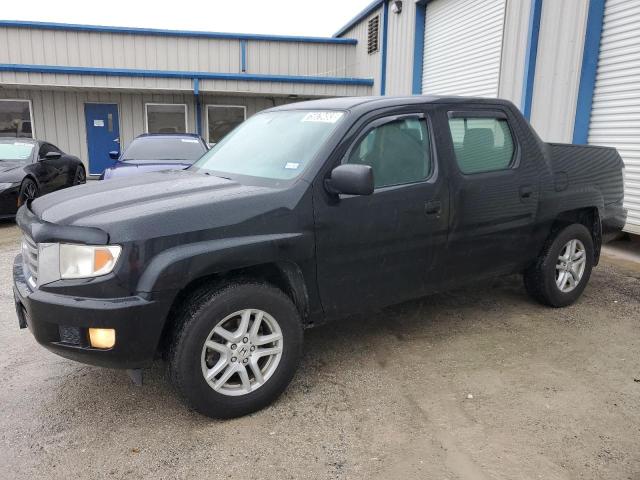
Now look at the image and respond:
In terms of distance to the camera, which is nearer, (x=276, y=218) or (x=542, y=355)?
(x=276, y=218)

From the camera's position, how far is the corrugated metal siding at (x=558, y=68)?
7.58 meters

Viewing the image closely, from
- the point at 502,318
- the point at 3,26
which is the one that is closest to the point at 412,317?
the point at 502,318

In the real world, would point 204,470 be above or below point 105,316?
below

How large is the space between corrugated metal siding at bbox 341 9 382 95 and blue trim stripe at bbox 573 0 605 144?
8358mm

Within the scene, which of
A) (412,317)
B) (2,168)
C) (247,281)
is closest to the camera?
(247,281)

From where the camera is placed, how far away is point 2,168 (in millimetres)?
8820

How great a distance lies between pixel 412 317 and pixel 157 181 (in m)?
2.42

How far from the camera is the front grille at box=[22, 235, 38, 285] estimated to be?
2.82 metres

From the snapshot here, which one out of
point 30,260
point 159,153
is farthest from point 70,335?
point 159,153

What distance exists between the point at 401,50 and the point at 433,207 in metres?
11.5

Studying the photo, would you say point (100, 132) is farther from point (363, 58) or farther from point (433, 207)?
point (433, 207)

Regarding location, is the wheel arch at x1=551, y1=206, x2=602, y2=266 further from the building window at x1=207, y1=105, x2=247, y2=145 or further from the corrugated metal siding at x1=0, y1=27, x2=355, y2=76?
the corrugated metal siding at x1=0, y1=27, x2=355, y2=76

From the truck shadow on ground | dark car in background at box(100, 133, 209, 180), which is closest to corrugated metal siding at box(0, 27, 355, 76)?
dark car in background at box(100, 133, 209, 180)

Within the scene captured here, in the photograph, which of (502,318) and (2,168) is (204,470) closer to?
(502,318)
